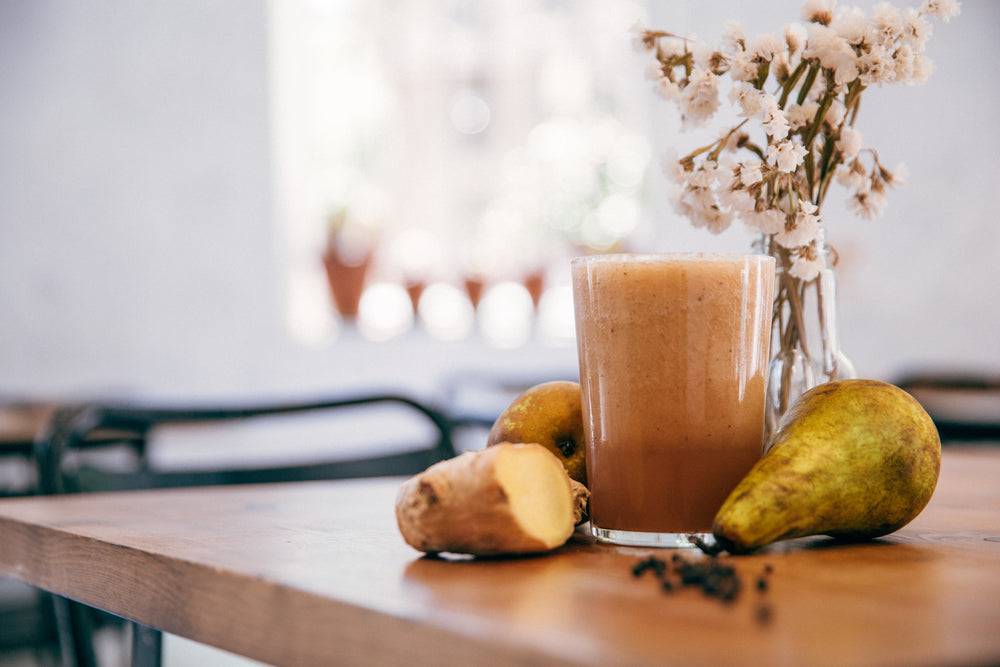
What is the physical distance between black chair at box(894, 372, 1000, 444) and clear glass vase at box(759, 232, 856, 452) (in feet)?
3.03

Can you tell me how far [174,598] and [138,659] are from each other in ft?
1.16

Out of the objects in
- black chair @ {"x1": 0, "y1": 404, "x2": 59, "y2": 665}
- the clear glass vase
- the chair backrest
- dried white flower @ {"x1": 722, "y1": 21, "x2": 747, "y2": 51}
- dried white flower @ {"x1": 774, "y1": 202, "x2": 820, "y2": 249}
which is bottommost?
black chair @ {"x1": 0, "y1": 404, "x2": 59, "y2": 665}

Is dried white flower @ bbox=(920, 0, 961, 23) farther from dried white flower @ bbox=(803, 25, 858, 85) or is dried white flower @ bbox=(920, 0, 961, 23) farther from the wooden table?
the wooden table

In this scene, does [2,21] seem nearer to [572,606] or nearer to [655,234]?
[655,234]

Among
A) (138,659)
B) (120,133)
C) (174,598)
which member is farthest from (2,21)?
(174,598)

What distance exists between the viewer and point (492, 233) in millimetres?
3957

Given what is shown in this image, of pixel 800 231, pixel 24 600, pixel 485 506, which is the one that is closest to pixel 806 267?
pixel 800 231

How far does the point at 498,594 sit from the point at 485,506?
73mm

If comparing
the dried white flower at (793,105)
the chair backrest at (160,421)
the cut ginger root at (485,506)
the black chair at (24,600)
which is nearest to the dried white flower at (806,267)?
the dried white flower at (793,105)

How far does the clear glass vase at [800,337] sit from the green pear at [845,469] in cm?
9

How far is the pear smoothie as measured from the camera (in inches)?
21.3

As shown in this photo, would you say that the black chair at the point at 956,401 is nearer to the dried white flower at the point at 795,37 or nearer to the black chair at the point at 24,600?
the dried white flower at the point at 795,37

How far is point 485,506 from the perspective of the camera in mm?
485

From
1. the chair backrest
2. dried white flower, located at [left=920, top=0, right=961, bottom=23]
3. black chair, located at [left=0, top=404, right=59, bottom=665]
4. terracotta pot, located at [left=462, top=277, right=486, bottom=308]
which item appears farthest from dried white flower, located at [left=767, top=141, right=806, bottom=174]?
terracotta pot, located at [left=462, top=277, right=486, bottom=308]
